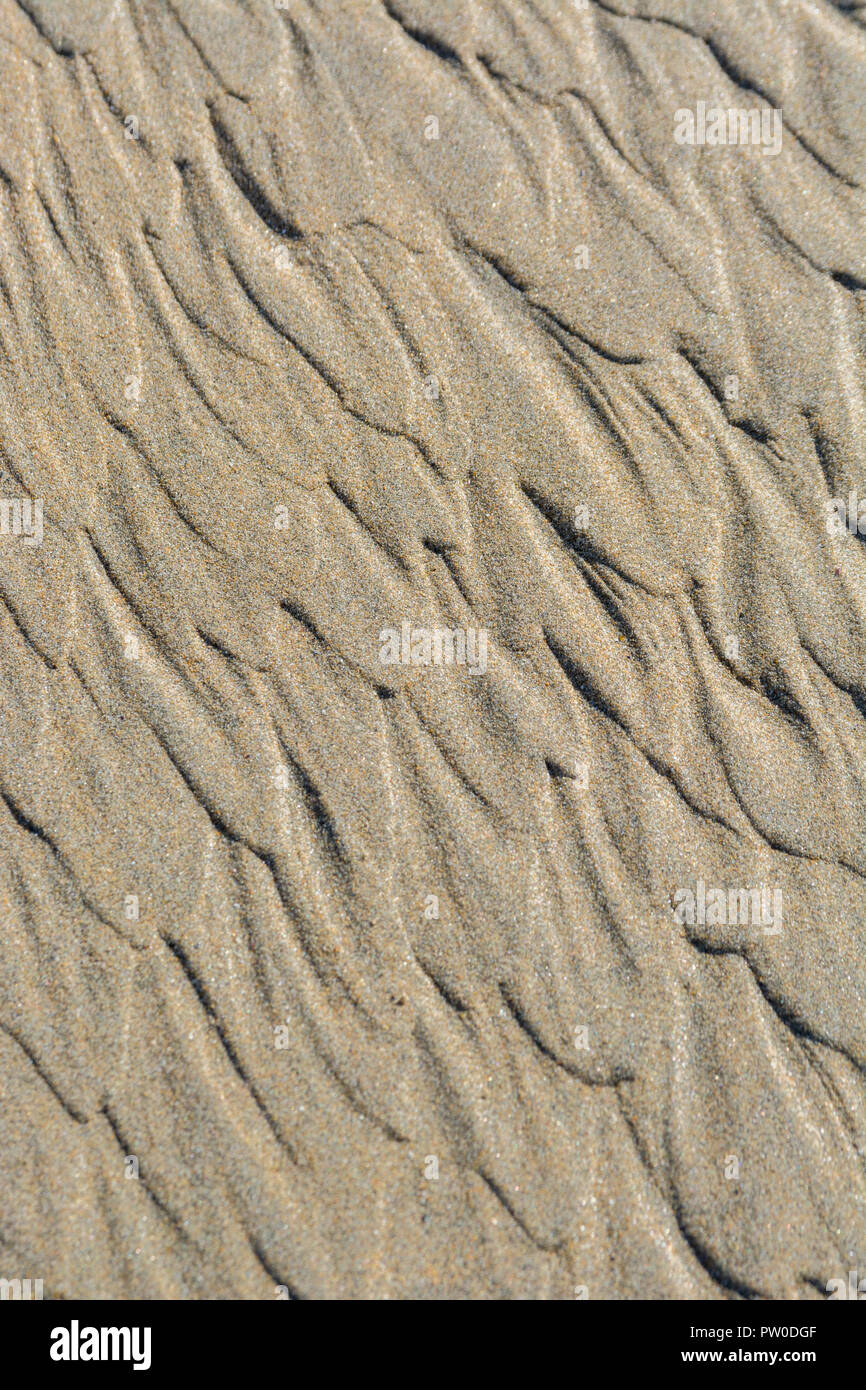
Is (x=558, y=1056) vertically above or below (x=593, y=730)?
below

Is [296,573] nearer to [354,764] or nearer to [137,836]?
[354,764]

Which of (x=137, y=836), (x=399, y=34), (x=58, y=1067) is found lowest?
(x=58, y=1067)

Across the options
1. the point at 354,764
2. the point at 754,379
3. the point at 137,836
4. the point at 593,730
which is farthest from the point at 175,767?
the point at 754,379

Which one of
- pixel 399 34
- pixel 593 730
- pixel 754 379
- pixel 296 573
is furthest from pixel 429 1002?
pixel 399 34
